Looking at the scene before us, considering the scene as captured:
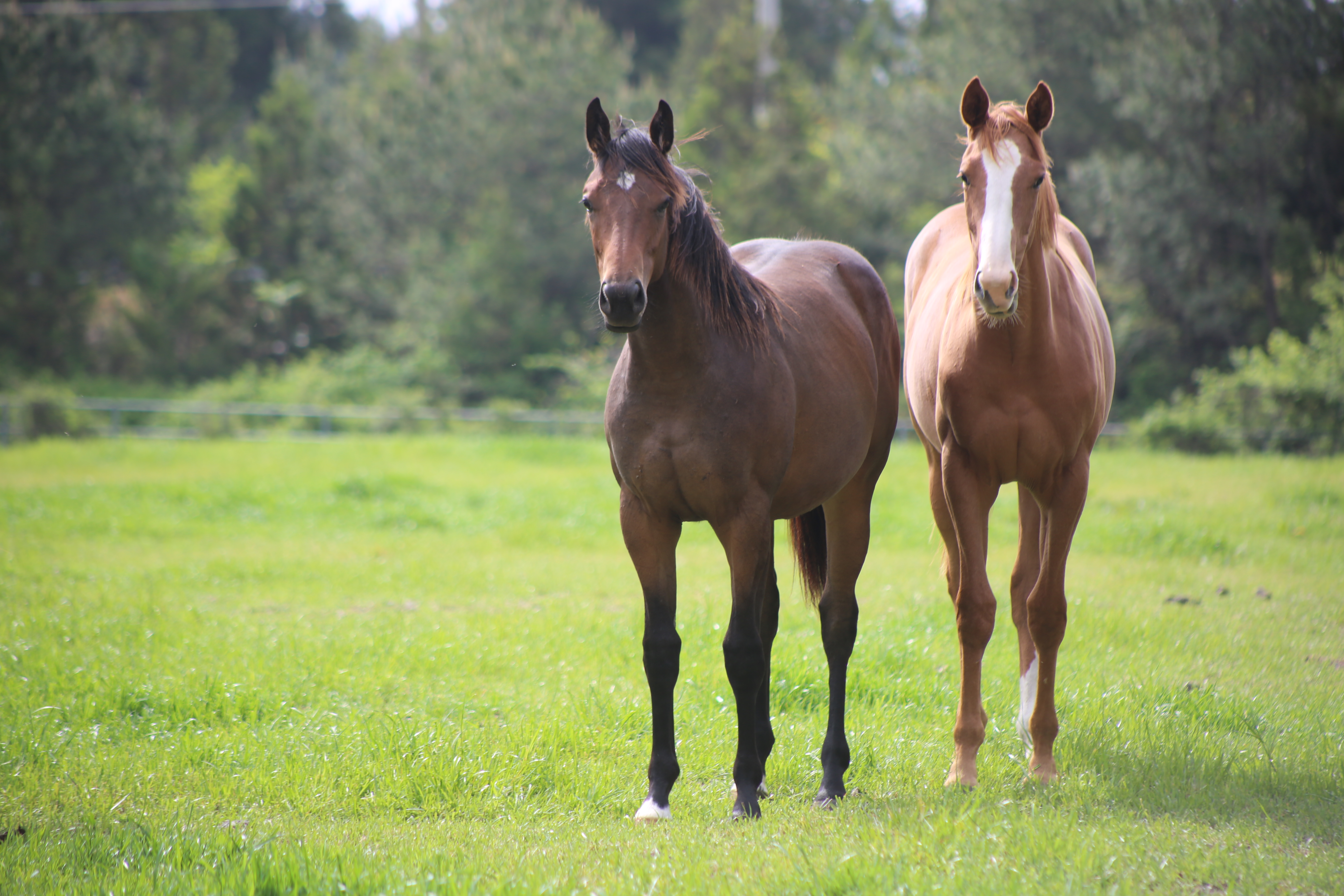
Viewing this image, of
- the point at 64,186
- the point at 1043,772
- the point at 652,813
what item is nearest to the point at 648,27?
the point at 64,186

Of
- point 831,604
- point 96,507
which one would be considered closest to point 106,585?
point 96,507

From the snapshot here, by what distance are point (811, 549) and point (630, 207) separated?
6.03 ft

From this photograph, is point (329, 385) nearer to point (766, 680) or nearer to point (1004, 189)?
point (766, 680)

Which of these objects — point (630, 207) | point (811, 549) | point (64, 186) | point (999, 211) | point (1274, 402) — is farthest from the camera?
point (64, 186)

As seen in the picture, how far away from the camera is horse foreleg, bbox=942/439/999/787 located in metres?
3.88

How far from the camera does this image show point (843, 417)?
3.93 meters

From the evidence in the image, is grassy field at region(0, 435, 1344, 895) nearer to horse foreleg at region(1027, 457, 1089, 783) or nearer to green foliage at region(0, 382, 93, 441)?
horse foreleg at region(1027, 457, 1089, 783)

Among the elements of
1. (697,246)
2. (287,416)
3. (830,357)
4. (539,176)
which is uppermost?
(539,176)

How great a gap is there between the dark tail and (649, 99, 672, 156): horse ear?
5.65 feet

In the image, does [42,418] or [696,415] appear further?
[42,418]

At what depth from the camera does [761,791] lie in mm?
3805

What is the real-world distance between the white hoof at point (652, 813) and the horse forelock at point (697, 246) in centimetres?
161

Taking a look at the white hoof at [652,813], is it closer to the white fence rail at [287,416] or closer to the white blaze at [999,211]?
the white blaze at [999,211]

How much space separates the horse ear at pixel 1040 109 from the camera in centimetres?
369
